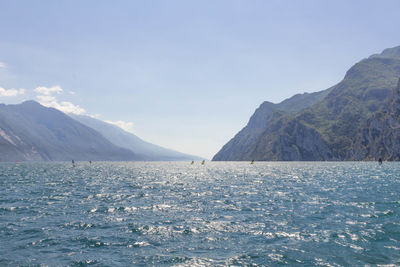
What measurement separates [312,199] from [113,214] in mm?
24495

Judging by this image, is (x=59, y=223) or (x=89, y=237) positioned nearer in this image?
(x=89, y=237)

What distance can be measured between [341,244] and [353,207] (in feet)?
49.7

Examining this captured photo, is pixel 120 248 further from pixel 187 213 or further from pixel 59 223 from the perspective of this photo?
pixel 187 213

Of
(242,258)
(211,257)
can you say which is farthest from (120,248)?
(242,258)

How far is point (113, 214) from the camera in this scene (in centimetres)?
2852

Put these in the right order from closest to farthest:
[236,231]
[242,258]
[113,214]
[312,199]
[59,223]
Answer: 1. [242,258]
2. [236,231]
3. [59,223]
4. [113,214]
5. [312,199]

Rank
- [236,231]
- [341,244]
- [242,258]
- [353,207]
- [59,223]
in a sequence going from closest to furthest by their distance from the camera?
[242,258] < [341,244] < [236,231] < [59,223] < [353,207]

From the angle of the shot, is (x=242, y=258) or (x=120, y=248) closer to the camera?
(x=242, y=258)

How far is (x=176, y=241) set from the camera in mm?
19047

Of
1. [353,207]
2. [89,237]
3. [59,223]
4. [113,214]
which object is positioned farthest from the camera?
[353,207]

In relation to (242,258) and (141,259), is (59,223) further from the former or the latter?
(242,258)

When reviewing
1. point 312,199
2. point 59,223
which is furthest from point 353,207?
point 59,223

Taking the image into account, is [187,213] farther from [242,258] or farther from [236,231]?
[242,258]

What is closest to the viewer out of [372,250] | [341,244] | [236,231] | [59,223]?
[372,250]
